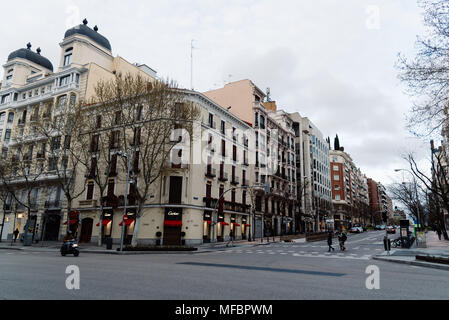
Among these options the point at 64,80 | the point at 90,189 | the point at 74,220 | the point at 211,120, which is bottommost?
the point at 74,220

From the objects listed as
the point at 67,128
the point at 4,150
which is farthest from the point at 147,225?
the point at 4,150

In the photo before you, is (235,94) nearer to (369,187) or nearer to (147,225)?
(147,225)

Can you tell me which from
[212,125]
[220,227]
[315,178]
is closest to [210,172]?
[212,125]

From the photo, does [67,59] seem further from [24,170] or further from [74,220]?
[74,220]

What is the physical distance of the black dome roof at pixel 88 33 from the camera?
4028cm

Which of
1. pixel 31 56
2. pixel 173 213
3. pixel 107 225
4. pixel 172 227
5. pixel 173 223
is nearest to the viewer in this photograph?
pixel 173 223

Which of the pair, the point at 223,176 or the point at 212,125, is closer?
the point at 212,125

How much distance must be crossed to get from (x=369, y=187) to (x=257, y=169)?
447 ft

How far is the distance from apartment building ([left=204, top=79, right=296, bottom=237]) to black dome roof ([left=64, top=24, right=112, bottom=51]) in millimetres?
18831

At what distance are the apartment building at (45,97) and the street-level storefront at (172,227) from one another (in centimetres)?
1466

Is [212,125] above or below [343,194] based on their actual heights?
above

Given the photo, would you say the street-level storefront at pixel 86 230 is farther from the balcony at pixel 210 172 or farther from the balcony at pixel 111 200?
the balcony at pixel 210 172

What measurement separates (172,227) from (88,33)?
30.6 meters

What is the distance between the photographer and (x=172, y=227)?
1208 inches
